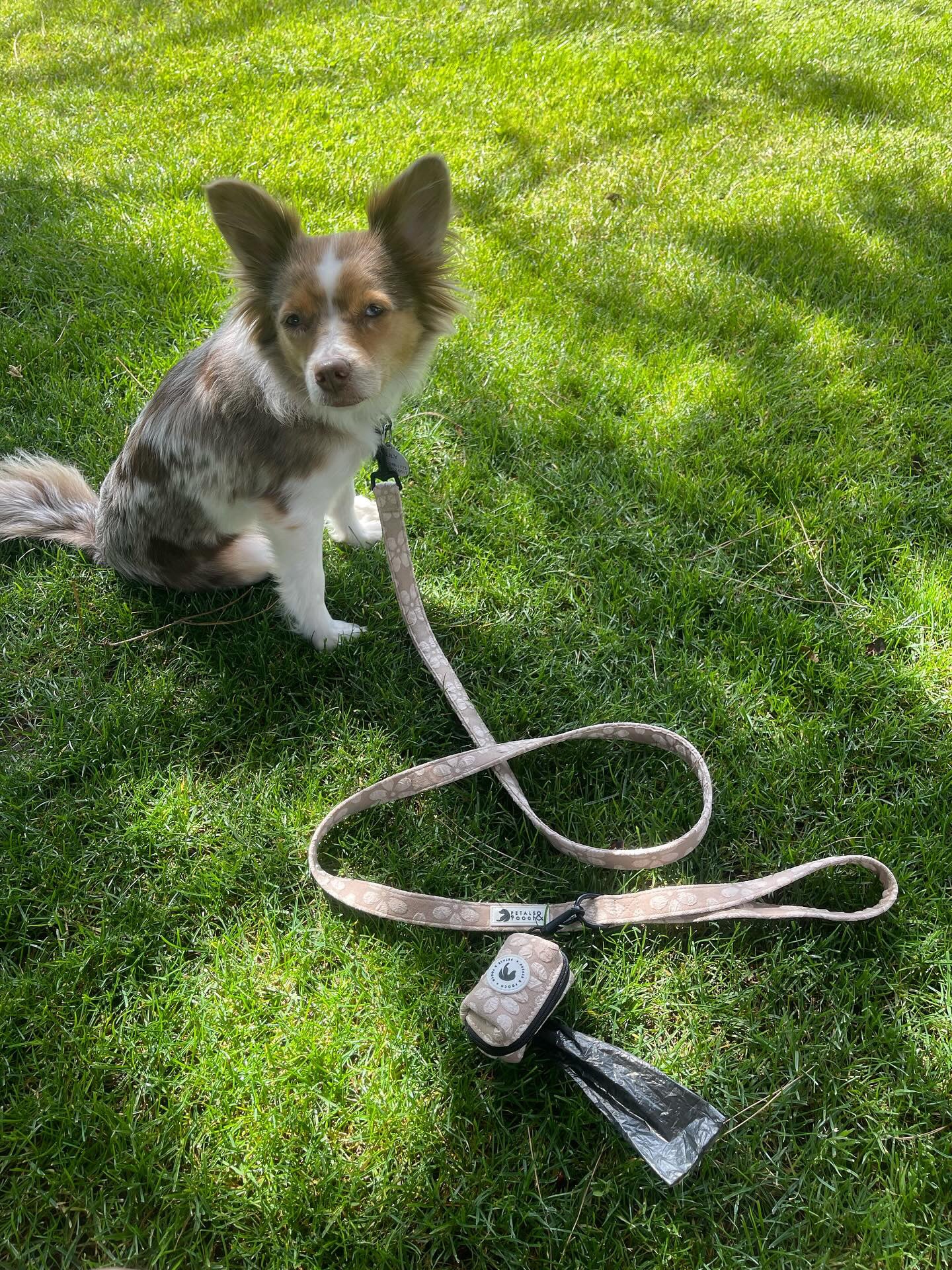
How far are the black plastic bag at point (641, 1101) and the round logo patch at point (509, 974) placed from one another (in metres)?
0.13

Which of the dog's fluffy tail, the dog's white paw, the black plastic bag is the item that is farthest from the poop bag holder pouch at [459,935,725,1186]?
the dog's fluffy tail

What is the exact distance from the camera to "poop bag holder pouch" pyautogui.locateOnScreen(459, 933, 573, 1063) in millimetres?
1736

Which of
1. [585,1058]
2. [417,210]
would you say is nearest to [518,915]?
[585,1058]

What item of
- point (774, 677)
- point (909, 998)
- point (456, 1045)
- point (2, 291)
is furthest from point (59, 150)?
point (909, 998)

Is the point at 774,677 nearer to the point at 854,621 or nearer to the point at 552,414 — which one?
the point at 854,621

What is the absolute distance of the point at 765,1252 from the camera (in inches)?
63.1

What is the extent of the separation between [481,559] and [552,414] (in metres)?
0.87

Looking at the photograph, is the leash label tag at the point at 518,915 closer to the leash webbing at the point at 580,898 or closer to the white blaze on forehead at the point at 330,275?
the leash webbing at the point at 580,898

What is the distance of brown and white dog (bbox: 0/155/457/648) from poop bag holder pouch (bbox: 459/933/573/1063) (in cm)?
127

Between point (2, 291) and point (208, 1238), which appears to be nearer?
point (208, 1238)

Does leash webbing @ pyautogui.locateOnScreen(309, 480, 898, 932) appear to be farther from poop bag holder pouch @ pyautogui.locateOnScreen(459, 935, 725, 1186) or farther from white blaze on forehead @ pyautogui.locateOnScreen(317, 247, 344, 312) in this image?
white blaze on forehead @ pyautogui.locateOnScreen(317, 247, 344, 312)

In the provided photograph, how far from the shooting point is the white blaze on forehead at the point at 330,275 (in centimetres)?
220

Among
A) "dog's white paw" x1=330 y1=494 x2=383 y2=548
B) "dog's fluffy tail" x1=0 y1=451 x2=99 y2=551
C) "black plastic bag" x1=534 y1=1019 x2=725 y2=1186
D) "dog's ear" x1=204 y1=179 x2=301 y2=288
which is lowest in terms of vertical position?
"black plastic bag" x1=534 y1=1019 x2=725 y2=1186

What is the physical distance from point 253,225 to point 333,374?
1.75 feet
